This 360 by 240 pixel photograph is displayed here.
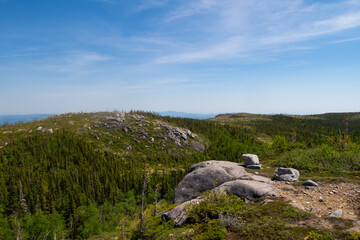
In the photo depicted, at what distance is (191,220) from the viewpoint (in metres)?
12.9

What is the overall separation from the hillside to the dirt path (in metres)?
2.42

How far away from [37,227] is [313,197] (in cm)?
9231

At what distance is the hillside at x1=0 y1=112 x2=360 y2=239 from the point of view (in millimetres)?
39781

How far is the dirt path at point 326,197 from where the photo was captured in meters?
11.9

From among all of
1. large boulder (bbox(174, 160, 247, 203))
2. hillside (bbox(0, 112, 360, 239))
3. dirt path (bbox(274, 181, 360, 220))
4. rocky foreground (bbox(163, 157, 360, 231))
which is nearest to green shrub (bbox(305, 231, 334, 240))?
rocky foreground (bbox(163, 157, 360, 231))

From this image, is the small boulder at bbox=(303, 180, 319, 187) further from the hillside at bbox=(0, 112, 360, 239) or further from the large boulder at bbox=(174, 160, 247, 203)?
the large boulder at bbox=(174, 160, 247, 203)

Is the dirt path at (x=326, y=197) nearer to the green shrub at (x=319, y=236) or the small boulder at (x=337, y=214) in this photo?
the small boulder at (x=337, y=214)

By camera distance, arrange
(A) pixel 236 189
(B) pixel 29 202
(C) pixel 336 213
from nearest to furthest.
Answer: (C) pixel 336 213, (A) pixel 236 189, (B) pixel 29 202

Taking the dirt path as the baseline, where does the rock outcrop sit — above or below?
below

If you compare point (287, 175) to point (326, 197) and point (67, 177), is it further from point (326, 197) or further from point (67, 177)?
point (67, 177)

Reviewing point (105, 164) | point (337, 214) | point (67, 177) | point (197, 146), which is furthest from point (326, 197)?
point (197, 146)

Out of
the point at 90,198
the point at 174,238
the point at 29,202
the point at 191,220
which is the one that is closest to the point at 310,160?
the point at 191,220

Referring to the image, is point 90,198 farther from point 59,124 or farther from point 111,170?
point 59,124

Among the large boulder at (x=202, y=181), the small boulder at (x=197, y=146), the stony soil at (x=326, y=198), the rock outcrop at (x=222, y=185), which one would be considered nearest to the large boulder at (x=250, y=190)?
the rock outcrop at (x=222, y=185)
